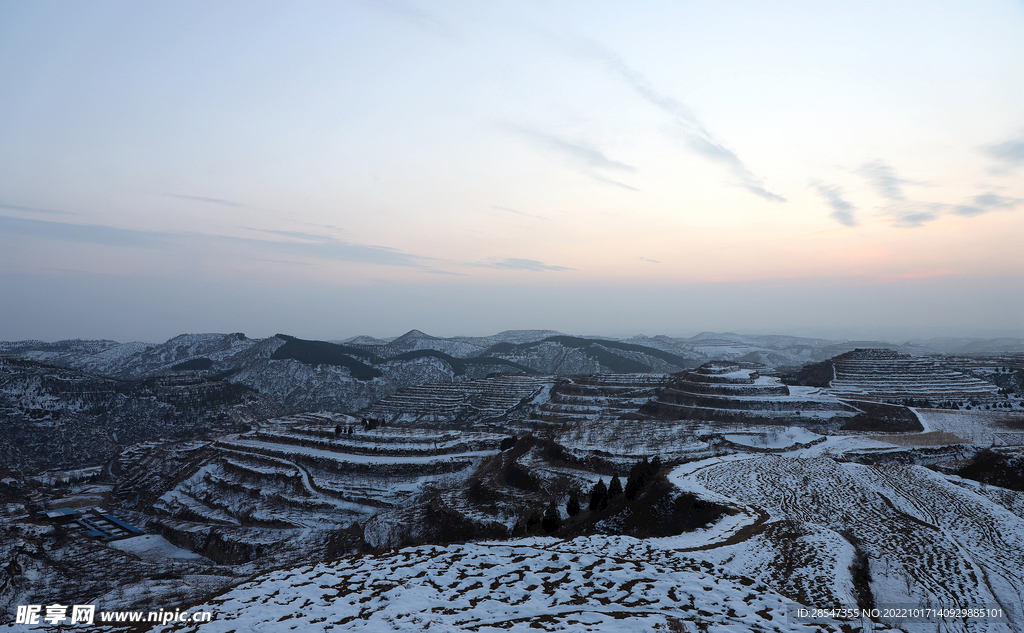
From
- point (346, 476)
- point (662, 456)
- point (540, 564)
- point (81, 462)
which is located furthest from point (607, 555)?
point (81, 462)

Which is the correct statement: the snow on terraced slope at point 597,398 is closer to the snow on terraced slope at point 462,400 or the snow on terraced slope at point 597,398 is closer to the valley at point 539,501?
the valley at point 539,501

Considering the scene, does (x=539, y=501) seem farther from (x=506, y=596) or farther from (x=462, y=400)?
(x=462, y=400)

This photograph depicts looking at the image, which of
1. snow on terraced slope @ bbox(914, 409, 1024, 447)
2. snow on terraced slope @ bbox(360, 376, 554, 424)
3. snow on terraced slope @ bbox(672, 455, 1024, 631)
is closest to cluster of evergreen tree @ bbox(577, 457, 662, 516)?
snow on terraced slope @ bbox(672, 455, 1024, 631)

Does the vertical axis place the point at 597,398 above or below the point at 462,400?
above

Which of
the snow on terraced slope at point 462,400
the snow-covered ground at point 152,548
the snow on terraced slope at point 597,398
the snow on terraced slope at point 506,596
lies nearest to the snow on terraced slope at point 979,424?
the snow on terraced slope at point 597,398

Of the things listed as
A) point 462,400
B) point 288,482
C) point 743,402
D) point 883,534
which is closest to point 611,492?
point 883,534

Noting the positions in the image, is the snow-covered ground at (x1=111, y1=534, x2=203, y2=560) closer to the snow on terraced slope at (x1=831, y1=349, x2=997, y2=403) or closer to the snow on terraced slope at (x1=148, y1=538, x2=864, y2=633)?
the snow on terraced slope at (x1=148, y1=538, x2=864, y2=633)
